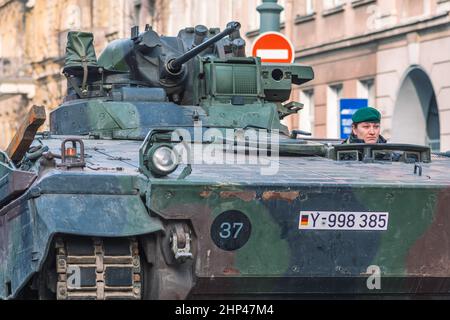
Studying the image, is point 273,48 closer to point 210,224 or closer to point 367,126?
point 367,126

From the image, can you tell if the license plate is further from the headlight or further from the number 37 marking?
the headlight

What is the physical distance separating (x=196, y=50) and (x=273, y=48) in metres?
6.61

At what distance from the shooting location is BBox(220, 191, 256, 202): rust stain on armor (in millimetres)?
10359

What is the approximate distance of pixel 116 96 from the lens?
538 inches

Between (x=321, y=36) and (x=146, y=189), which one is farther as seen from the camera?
(x=321, y=36)

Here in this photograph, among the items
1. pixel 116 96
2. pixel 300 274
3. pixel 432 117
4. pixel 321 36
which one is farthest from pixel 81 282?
pixel 321 36

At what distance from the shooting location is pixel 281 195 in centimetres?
1048

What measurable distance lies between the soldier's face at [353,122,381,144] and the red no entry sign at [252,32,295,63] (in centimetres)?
716

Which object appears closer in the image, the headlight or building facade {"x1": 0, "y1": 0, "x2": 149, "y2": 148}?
the headlight

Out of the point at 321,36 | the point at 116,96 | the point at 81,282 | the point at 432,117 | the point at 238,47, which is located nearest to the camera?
the point at 81,282

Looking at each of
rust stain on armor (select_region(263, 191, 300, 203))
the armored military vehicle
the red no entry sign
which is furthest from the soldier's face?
the red no entry sign

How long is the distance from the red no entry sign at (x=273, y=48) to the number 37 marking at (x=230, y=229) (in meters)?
9.63

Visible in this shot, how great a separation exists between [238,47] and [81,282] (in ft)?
16.4

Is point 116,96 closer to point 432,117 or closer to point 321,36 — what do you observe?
point 432,117
